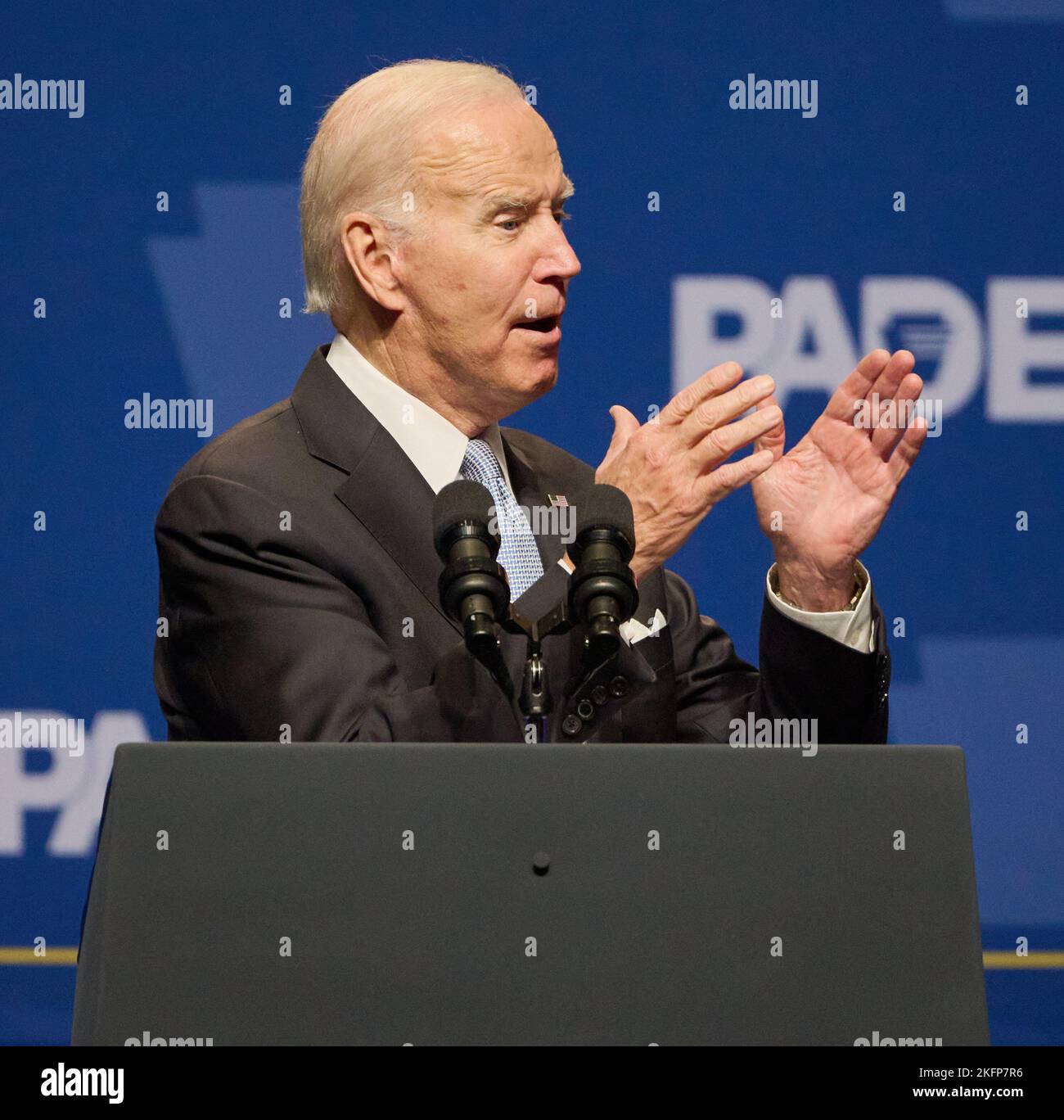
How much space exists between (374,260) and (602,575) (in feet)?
2.51

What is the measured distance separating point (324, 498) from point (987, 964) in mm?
1686

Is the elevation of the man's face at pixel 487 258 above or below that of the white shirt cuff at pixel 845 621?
above

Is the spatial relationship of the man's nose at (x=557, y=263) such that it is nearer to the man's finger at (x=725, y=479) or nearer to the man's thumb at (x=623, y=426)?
the man's thumb at (x=623, y=426)

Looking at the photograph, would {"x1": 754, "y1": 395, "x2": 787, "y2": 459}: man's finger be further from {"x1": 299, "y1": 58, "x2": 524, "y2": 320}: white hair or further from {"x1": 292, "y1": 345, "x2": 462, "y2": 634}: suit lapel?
{"x1": 299, "y1": 58, "x2": 524, "y2": 320}: white hair

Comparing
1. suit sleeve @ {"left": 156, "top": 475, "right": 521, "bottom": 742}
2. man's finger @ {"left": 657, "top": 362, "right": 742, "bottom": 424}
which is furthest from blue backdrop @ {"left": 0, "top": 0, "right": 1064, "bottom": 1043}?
man's finger @ {"left": 657, "top": 362, "right": 742, "bottom": 424}

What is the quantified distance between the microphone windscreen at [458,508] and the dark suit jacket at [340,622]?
19 centimetres

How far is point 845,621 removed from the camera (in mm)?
1683

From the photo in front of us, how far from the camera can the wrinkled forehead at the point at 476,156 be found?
5.81ft

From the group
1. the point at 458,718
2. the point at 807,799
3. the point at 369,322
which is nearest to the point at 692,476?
the point at 458,718

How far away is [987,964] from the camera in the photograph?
2783mm

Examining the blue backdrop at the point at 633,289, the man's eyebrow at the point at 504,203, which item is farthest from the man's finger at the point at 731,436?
the blue backdrop at the point at 633,289

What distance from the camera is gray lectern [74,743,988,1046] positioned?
0.94 m

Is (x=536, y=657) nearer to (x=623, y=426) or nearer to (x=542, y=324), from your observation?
(x=623, y=426)

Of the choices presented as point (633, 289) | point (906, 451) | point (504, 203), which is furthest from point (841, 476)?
point (633, 289)
